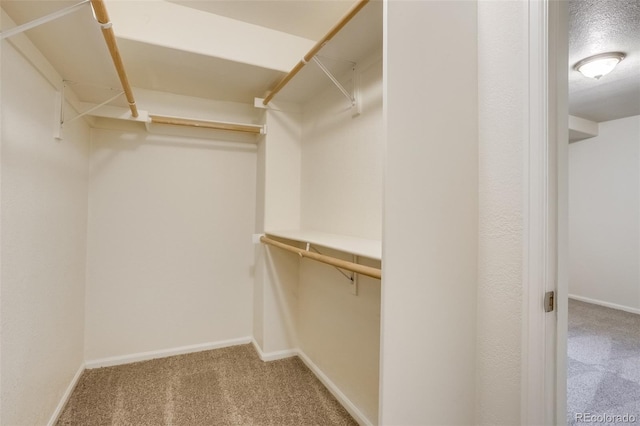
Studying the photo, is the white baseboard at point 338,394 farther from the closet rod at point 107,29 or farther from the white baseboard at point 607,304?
the white baseboard at point 607,304

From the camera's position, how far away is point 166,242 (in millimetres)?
2631

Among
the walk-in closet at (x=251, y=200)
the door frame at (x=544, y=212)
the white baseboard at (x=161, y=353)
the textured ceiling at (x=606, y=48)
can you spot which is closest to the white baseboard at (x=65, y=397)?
the walk-in closet at (x=251, y=200)

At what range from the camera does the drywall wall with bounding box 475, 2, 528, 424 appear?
1040 mm

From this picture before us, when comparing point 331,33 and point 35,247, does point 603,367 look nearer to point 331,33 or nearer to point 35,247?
point 331,33

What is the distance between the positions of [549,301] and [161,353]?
2.77 meters

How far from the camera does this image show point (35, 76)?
1504 mm

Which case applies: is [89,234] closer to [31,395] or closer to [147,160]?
[147,160]

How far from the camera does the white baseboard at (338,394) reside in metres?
1.79

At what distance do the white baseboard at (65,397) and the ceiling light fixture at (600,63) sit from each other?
4.43 m

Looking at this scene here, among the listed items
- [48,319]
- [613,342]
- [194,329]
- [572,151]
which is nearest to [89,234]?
[48,319]

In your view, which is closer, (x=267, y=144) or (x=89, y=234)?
(x=89, y=234)

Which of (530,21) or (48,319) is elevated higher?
(530,21)

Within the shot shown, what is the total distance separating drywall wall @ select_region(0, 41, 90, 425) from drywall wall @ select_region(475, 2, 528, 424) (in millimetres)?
1880

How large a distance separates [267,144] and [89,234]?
1.56 metres
